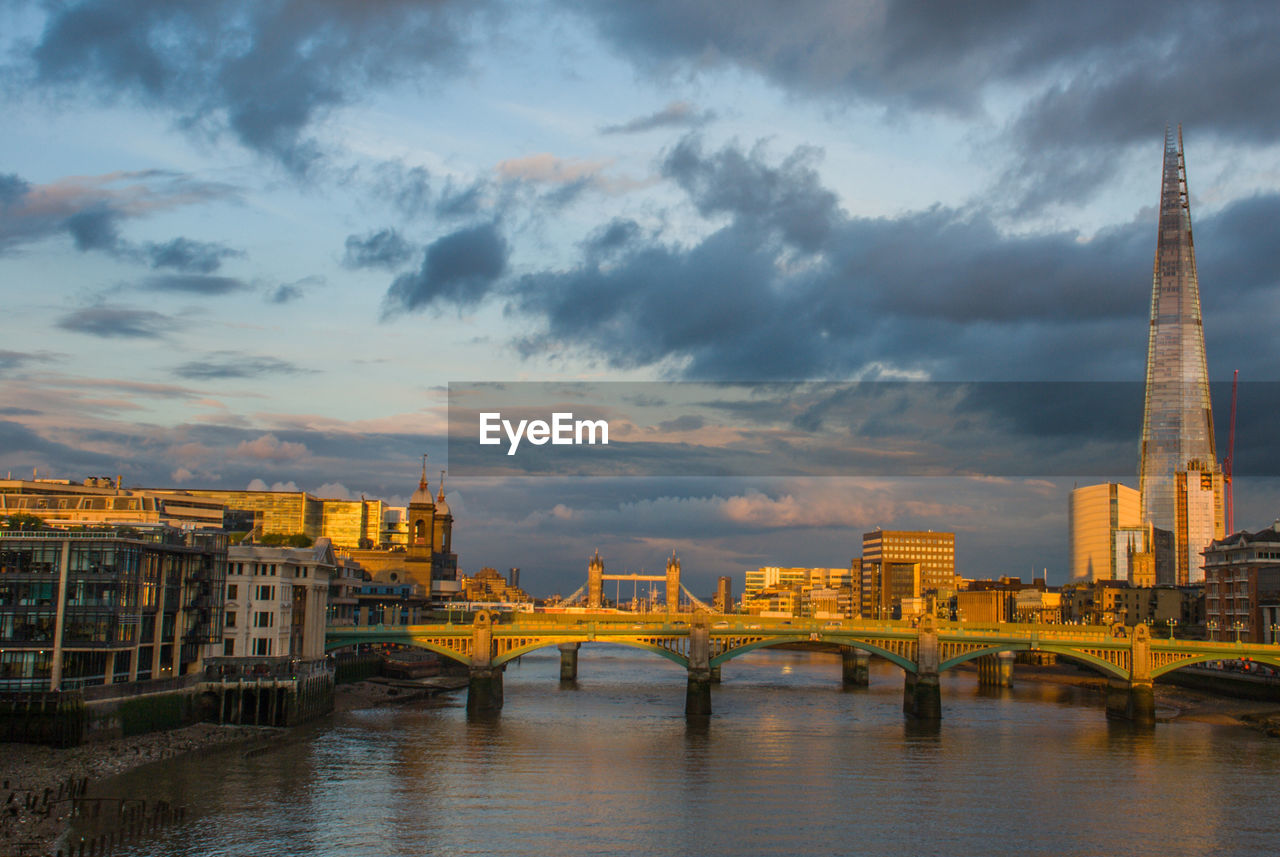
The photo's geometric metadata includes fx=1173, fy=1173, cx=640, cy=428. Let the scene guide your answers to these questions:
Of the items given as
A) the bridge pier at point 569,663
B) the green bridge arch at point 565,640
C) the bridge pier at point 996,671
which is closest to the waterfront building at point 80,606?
the green bridge arch at point 565,640

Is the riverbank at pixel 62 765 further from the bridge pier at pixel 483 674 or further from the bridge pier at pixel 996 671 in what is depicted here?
the bridge pier at pixel 996 671

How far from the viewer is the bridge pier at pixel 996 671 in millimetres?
145875

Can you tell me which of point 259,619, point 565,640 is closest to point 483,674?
point 565,640

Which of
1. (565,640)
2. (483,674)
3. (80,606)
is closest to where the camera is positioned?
(80,606)

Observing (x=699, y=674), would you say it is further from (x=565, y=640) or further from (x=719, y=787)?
(x=719, y=787)

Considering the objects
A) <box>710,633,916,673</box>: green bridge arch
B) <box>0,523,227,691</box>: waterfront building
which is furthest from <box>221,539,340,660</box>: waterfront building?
<box>710,633,916,673</box>: green bridge arch

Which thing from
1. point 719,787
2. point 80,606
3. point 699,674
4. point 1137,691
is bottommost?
point 719,787

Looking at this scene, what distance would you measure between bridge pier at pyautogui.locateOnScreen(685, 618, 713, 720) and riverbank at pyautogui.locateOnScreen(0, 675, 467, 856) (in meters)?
34.9

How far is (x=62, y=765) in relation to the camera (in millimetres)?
64250

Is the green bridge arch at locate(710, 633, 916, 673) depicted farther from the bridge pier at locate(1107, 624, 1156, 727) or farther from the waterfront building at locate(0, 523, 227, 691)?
the waterfront building at locate(0, 523, 227, 691)

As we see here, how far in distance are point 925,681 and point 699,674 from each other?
2043 cm

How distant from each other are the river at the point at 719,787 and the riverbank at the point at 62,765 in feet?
5.86

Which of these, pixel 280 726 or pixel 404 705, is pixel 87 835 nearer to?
pixel 280 726

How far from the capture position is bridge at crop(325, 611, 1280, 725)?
105 m
